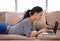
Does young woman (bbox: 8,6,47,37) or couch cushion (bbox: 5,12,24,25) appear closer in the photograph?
young woman (bbox: 8,6,47,37)

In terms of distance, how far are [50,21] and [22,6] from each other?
4.09ft

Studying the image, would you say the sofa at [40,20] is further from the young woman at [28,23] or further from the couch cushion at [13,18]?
the young woman at [28,23]

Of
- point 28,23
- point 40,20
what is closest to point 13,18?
point 40,20

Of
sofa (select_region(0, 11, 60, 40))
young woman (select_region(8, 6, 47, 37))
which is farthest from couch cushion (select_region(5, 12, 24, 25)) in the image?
young woman (select_region(8, 6, 47, 37))

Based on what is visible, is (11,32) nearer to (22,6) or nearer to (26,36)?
(26,36)

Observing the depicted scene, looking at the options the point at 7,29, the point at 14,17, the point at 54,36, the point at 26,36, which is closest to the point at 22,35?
the point at 26,36

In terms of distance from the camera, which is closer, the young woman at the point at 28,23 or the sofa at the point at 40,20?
the young woman at the point at 28,23

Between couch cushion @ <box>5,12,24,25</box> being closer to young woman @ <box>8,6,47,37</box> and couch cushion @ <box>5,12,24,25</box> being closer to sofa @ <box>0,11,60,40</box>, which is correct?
sofa @ <box>0,11,60,40</box>

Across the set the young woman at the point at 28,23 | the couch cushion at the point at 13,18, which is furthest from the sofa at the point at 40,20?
the young woman at the point at 28,23

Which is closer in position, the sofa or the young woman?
the young woman

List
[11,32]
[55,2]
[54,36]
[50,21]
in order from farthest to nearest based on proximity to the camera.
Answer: [55,2] → [50,21] → [11,32] → [54,36]

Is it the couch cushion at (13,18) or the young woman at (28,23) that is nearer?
the young woman at (28,23)

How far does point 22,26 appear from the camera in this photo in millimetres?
2891

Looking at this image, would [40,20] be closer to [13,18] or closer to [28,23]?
[13,18]
